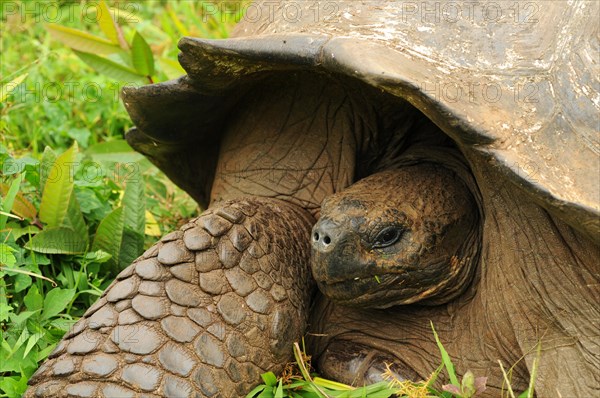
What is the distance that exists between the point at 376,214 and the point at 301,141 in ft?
1.49

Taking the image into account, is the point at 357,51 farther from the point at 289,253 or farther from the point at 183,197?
the point at 183,197

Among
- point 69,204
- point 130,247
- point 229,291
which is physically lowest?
point 130,247

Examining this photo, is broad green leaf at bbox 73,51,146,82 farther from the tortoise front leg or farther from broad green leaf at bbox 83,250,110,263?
the tortoise front leg

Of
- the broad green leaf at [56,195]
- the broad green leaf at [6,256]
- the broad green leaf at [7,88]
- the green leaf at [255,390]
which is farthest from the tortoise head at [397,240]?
the broad green leaf at [7,88]

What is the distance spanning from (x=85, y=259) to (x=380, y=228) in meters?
0.98

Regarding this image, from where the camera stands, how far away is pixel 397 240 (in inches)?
85.4

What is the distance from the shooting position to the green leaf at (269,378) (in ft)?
7.07

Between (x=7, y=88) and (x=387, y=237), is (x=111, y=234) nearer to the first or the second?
(x=7, y=88)

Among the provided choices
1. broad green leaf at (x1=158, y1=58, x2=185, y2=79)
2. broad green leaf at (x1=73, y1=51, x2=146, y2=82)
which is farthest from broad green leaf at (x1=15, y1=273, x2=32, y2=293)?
broad green leaf at (x1=158, y1=58, x2=185, y2=79)

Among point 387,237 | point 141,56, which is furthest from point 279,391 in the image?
point 141,56

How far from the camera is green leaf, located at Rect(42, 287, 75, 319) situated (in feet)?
7.91

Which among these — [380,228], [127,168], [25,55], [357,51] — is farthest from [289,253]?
[25,55]

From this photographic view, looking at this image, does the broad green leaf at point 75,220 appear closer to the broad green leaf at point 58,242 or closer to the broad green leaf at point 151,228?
the broad green leaf at point 58,242

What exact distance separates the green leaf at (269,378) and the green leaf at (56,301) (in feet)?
2.03
